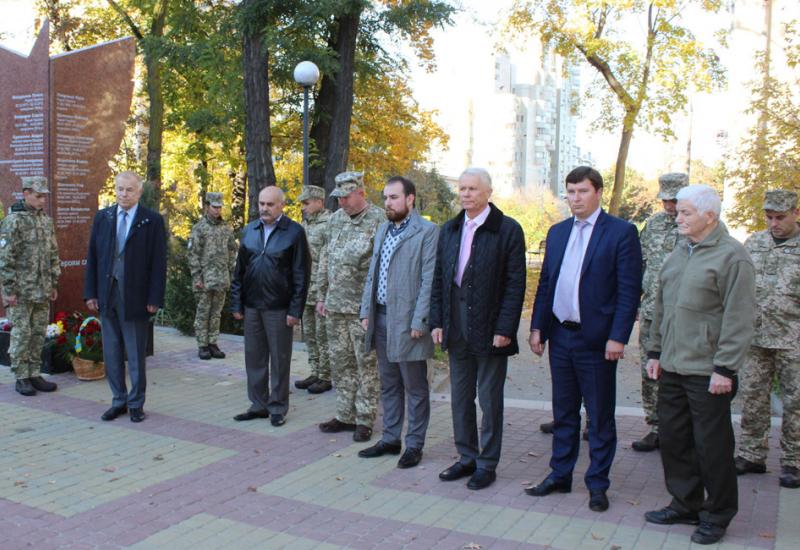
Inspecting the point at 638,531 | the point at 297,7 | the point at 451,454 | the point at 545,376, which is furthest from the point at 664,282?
the point at 297,7

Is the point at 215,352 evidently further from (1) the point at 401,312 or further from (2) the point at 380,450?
(1) the point at 401,312

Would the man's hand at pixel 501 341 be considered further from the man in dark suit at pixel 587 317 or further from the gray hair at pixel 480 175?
the gray hair at pixel 480 175

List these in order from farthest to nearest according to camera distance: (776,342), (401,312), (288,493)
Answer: (401,312), (776,342), (288,493)

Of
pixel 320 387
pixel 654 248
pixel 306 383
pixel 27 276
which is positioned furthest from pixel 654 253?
pixel 27 276

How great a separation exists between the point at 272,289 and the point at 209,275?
3.66 m

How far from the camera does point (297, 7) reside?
12375mm

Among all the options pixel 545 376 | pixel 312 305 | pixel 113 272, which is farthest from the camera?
pixel 545 376

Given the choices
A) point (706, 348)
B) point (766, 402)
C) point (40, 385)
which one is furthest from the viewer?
point (40, 385)

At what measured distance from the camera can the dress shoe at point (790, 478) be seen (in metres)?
5.02

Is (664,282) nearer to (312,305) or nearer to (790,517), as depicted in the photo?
(790,517)

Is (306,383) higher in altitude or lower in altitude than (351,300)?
lower

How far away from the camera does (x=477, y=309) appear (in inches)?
193

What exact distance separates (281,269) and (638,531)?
3638 millimetres

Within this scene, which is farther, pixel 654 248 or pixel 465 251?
pixel 654 248
